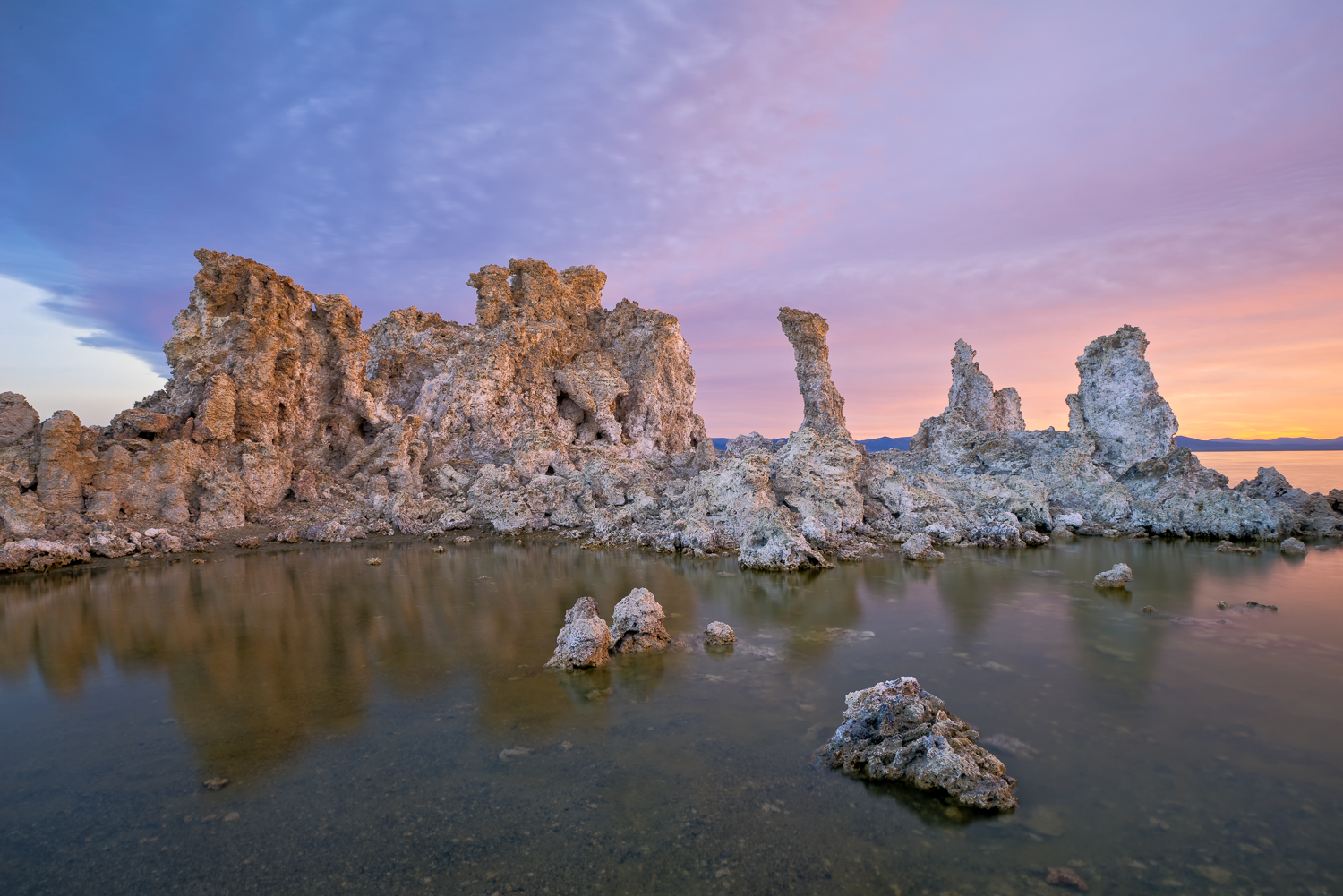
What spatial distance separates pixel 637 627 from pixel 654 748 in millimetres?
3582

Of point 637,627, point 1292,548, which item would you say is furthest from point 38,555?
point 1292,548

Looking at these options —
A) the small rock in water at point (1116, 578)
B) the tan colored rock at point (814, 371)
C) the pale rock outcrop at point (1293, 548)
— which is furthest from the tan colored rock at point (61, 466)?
the pale rock outcrop at point (1293, 548)

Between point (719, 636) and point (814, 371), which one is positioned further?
point (814, 371)

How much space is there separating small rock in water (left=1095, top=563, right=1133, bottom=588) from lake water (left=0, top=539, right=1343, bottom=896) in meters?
0.75

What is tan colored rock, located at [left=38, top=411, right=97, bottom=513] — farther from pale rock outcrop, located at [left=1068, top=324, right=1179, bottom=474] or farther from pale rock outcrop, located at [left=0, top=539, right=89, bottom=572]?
pale rock outcrop, located at [left=1068, top=324, right=1179, bottom=474]

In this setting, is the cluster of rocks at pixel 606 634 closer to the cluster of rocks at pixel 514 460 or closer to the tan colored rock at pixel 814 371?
the cluster of rocks at pixel 514 460

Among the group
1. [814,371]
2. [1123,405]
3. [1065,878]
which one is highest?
[814,371]

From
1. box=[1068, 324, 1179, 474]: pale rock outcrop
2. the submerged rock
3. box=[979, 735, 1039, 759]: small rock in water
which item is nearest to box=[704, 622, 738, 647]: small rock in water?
box=[979, 735, 1039, 759]: small rock in water

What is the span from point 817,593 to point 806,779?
828 centimetres

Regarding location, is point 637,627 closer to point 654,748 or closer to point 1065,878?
point 654,748

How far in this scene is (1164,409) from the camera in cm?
2692

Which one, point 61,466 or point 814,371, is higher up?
point 814,371

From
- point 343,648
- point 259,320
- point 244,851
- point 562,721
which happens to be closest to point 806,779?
point 562,721

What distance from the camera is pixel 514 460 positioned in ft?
95.5
